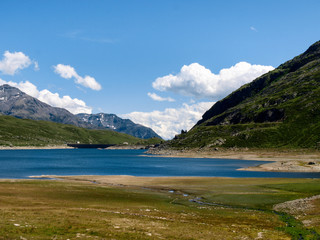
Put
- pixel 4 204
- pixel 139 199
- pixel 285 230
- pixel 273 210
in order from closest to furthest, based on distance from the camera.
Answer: pixel 285 230 → pixel 4 204 → pixel 273 210 → pixel 139 199

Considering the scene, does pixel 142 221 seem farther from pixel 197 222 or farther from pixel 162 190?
pixel 162 190

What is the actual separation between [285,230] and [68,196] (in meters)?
43.2

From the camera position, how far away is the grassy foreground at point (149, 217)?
33.1m

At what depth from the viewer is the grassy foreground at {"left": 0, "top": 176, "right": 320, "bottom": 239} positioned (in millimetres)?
33125

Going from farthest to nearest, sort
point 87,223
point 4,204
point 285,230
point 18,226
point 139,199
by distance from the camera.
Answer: point 139,199
point 4,204
point 285,230
point 87,223
point 18,226

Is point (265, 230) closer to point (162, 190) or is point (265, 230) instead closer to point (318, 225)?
point (318, 225)

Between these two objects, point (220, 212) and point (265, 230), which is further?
point (220, 212)

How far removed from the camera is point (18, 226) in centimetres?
3284

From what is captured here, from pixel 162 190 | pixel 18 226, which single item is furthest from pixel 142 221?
pixel 162 190

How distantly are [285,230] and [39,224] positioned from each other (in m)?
30.2

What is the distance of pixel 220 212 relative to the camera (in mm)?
51062

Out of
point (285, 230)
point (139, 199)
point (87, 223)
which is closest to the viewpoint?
point (87, 223)

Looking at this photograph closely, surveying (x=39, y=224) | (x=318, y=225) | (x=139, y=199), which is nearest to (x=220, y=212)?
(x=318, y=225)

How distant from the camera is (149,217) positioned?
43.4 meters
